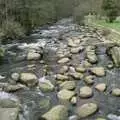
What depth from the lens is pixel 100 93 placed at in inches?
418

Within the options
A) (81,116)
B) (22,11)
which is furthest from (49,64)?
(22,11)

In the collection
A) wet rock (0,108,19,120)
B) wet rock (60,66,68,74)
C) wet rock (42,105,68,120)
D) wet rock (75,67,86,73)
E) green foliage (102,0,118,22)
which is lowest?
wet rock (42,105,68,120)

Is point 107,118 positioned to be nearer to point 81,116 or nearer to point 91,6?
point 81,116

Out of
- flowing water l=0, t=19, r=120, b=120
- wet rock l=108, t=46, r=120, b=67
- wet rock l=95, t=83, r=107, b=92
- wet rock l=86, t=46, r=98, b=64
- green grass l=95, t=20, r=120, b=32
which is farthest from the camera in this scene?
green grass l=95, t=20, r=120, b=32

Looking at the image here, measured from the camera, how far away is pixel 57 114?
888 centimetres

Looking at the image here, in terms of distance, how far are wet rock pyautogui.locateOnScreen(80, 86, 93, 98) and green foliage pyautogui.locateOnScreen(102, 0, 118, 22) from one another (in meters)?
14.1

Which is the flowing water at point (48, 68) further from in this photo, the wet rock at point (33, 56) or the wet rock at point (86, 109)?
the wet rock at point (33, 56)

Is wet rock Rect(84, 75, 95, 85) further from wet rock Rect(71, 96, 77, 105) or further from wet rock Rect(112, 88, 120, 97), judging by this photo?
wet rock Rect(71, 96, 77, 105)

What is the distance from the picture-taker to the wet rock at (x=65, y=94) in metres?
10.2

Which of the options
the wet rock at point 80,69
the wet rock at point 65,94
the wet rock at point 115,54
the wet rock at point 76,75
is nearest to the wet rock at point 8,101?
the wet rock at point 65,94

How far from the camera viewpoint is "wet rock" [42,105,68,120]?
345 inches

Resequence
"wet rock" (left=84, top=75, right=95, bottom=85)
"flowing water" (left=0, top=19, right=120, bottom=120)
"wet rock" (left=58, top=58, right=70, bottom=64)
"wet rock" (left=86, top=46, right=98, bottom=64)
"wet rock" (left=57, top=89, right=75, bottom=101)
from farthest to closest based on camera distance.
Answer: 1. "wet rock" (left=58, top=58, right=70, bottom=64)
2. "wet rock" (left=86, top=46, right=98, bottom=64)
3. "wet rock" (left=84, top=75, right=95, bottom=85)
4. "wet rock" (left=57, top=89, right=75, bottom=101)
5. "flowing water" (left=0, top=19, right=120, bottom=120)

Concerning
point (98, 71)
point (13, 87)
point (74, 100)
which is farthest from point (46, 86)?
point (98, 71)

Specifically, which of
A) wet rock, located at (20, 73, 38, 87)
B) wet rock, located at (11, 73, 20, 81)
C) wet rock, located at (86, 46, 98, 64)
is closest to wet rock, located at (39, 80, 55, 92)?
wet rock, located at (20, 73, 38, 87)
